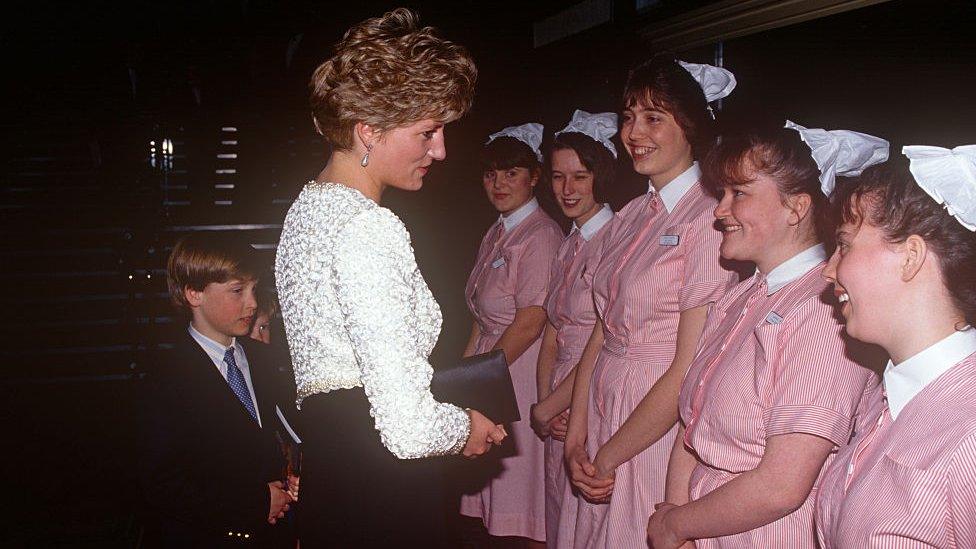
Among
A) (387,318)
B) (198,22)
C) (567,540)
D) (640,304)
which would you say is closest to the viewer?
(387,318)

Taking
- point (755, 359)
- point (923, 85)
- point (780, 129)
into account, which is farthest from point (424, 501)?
point (923, 85)

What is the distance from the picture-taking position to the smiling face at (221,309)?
2484 mm

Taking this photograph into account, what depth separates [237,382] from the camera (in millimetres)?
2451

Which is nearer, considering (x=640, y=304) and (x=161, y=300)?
(x=640, y=304)

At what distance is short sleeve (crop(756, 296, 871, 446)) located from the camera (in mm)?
1674

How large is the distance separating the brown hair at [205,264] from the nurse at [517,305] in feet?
4.06

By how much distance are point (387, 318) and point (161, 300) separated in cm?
513

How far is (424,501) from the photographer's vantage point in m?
1.85

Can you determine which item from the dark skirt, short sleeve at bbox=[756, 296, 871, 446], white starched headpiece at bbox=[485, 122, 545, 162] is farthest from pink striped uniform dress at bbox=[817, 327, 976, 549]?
white starched headpiece at bbox=[485, 122, 545, 162]

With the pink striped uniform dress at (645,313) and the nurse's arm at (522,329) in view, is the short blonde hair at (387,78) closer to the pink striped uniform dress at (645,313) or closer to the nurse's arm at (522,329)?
the pink striped uniform dress at (645,313)

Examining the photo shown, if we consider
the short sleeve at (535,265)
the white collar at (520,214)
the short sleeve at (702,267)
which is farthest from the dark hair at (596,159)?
the short sleeve at (702,267)

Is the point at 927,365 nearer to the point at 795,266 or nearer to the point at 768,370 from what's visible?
the point at 768,370

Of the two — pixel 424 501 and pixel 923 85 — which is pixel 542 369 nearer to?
pixel 424 501

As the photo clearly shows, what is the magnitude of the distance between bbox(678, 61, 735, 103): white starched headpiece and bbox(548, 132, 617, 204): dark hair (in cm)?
79
